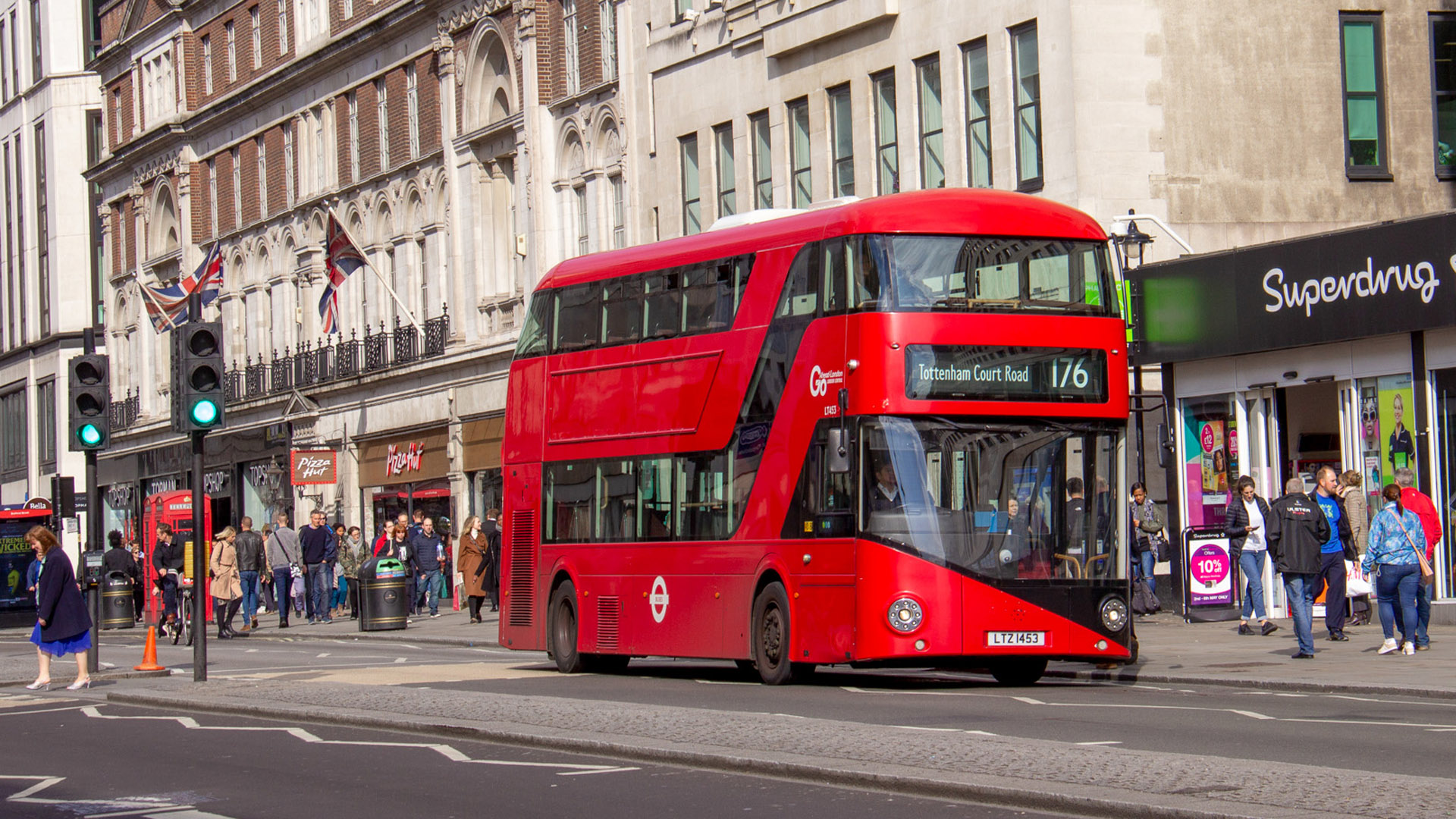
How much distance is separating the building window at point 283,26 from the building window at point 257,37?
1360 mm

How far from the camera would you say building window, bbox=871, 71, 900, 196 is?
109 ft

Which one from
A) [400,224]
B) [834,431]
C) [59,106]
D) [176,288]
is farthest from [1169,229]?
[59,106]

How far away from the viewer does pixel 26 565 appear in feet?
157

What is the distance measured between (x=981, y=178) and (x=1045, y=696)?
15.6 meters

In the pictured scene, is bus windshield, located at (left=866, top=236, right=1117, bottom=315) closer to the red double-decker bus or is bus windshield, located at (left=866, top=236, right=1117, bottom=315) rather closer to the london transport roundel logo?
the red double-decker bus

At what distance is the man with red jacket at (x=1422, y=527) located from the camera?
20.1 m

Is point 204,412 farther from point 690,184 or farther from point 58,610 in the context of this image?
point 690,184

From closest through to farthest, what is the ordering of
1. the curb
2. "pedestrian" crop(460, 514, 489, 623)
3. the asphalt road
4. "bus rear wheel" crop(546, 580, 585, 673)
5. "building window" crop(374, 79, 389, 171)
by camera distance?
the curb < the asphalt road < "bus rear wheel" crop(546, 580, 585, 673) < "pedestrian" crop(460, 514, 489, 623) < "building window" crop(374, 79, 389, 171)

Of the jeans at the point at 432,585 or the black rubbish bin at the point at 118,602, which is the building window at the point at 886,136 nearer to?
the jeans at the point at 432,585

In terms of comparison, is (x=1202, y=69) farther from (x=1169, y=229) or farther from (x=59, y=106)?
(x=59, y=106)

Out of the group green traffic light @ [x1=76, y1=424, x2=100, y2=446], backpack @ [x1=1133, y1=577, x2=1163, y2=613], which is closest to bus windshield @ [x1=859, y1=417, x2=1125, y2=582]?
green traffic light @ [x1=76, y1=424, x2=100, y2=446]

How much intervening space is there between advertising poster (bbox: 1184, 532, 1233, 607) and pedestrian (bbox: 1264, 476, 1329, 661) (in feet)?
15.4

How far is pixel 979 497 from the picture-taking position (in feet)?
57.7

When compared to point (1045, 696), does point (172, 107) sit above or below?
above
